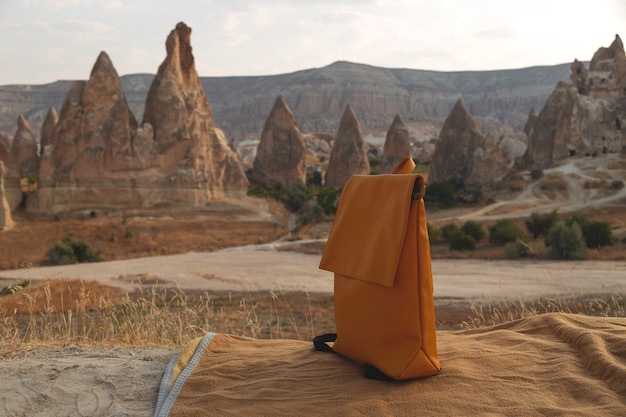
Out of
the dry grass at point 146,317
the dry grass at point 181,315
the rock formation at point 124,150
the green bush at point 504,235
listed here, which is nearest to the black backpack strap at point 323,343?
the dry grass at point 181,315

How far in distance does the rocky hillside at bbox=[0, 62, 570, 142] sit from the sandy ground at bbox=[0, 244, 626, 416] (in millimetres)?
103051

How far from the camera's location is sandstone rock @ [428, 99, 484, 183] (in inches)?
1662

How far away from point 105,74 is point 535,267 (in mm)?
25120

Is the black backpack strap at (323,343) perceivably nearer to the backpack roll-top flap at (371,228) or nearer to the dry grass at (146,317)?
the backpack roll-top flap at (371,228)

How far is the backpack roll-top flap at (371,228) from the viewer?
2576 mm

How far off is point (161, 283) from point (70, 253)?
820 centimetres

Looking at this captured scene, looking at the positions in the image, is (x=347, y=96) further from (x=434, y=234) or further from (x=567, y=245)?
(x=567, y=245)

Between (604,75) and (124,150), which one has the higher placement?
(604,75)

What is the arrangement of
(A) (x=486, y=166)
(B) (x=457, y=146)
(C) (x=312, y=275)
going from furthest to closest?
(B) (x=457, y=146) → (A) (x=486, y=166) → (C) (x=312, y=275)

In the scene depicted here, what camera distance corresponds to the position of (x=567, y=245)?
15719mm

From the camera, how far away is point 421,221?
2586mm

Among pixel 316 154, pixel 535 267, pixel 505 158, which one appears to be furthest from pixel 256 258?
pixel 316 154

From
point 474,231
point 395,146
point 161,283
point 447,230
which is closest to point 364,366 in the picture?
point 161,283

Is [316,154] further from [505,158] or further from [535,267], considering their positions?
[535,267]
